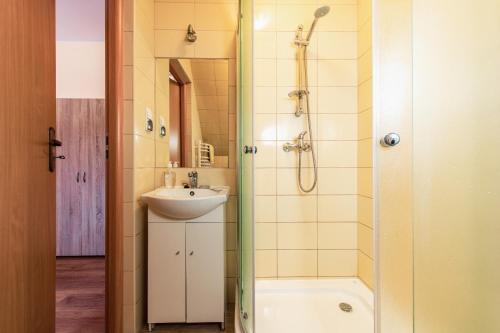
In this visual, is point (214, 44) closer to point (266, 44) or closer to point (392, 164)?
point (266, 44)

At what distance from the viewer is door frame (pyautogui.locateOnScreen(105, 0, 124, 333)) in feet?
3.96

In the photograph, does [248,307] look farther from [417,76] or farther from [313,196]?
[417,76]

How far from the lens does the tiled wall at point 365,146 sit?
1.42 m

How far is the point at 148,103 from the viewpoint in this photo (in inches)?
60.5

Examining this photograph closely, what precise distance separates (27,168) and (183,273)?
3.14 feet

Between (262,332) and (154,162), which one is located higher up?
(154,162)

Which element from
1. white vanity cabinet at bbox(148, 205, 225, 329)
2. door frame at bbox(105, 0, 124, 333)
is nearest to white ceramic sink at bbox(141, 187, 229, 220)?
white vanity cabinet at bbox(148, 205, 225, 329)

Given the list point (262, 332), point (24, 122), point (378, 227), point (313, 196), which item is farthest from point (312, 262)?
point (24, 122)

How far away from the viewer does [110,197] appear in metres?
1.22

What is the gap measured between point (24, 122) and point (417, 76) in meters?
1.24

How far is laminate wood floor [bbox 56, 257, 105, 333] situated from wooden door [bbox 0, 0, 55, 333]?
64 cm

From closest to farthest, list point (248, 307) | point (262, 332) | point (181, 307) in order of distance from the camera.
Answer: point (248, 307) < point (262, 332) < point (181, 307)

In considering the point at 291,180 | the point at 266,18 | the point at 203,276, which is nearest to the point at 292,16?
the point at 266,18

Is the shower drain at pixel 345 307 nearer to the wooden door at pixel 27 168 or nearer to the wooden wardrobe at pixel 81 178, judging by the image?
the wooden door at pixel 27 168
